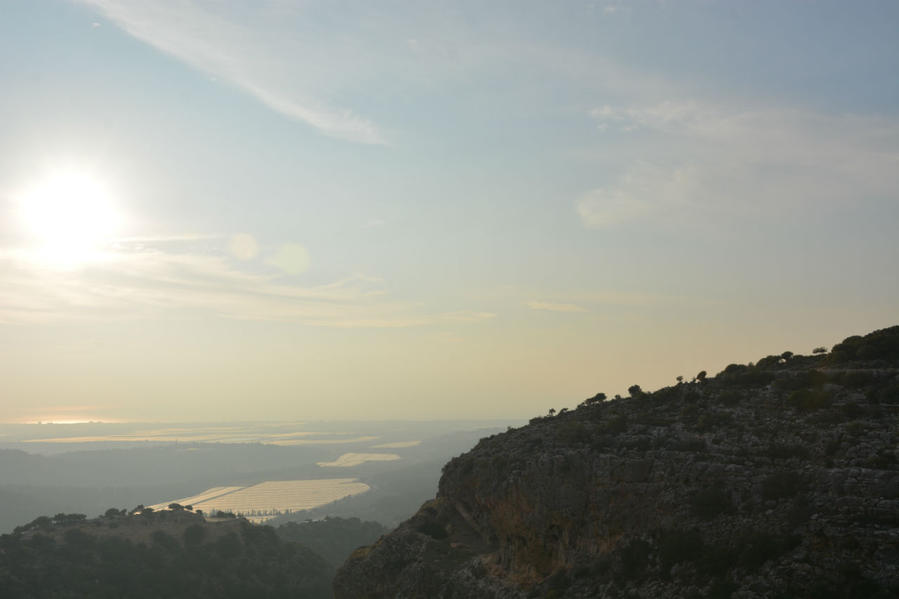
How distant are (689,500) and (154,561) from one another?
7452 cm

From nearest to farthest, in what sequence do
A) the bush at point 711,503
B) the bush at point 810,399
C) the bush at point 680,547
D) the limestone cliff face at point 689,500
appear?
the limestone cliff face at point 689,500 < the bush at point 680,547 < the bush at point 711,503 < the bush at point 810,399

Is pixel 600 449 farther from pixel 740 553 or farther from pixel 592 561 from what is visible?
pixel 740 553

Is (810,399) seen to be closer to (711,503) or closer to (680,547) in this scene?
(711,503)

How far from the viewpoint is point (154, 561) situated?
71625mm

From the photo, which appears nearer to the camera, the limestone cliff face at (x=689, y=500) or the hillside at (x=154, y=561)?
the limestone cliff face at (x=689, y=500)

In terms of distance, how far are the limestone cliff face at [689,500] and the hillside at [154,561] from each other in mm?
47511

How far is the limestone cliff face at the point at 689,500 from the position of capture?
16.2m

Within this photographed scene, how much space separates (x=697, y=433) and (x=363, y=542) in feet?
296

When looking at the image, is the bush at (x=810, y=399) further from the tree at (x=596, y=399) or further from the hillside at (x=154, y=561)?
the hillside at (x=154, y=561)

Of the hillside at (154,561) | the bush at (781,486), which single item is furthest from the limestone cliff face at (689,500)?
the hillside at (154,561)

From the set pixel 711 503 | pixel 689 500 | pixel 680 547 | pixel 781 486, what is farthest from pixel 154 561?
pixel 781 486

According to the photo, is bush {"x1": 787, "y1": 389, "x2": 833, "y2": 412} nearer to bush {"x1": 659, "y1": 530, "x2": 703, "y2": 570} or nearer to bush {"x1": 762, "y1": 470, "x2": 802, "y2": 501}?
bush {"x1": 762, "y1": 470, "x2": 802, "y2": 501}

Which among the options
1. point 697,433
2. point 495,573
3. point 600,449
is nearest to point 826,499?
point 697,433

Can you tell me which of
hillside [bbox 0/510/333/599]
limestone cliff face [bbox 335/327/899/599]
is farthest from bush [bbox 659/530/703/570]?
hillside [bbox 0/510/333/599]
